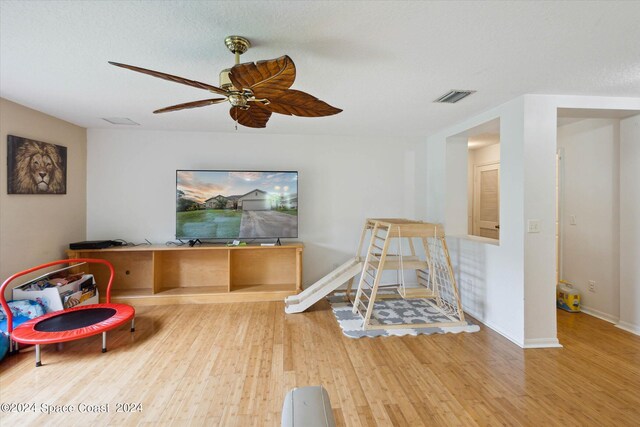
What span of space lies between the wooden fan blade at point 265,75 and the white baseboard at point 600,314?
14.0 feet

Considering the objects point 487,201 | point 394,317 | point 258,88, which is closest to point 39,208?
point 258,88

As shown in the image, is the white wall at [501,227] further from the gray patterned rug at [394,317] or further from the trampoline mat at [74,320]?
the trampoline mat at [74,320]

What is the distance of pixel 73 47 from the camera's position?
192 centimetres

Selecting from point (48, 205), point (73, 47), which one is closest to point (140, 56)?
point (73, 47)

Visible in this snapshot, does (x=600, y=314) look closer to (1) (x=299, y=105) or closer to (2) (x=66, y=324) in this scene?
(1) (x=299, y=105)

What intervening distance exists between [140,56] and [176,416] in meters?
2.39

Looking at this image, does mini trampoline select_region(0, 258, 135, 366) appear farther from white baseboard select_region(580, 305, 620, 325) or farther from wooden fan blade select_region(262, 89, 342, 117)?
white baseboard select_region(580, 305, 620, 325)

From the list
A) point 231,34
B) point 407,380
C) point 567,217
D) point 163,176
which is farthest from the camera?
point 163,176

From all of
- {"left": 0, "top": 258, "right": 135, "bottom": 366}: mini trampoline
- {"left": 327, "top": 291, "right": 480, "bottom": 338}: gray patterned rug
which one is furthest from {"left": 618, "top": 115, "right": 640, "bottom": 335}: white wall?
{"left": 0, "top": 258, "right": 135, "bottom": 366}: mini trampoline

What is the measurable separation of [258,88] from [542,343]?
3.27 metres

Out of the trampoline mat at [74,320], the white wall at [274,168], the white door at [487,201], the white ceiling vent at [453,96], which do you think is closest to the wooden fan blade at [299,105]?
the white ceiling vent at [453,96]

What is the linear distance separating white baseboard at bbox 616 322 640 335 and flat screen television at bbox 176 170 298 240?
150 inches

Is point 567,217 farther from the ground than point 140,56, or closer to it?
closer to it

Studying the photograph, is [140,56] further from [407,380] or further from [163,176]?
[407,380]
